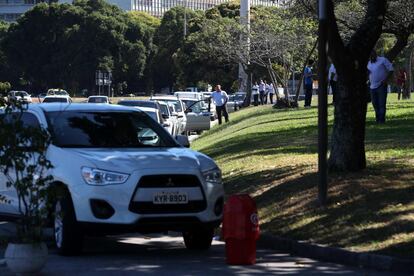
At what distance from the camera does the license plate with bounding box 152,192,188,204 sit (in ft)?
30.8

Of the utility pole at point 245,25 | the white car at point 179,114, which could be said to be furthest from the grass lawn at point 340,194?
the utility pole at point 245,25

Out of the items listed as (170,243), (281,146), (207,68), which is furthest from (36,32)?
(170,243)

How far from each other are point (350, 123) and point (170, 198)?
3874 millimetres

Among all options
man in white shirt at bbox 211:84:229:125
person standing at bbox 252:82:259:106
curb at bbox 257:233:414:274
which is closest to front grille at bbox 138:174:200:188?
curb at bbox 257:233:414:274

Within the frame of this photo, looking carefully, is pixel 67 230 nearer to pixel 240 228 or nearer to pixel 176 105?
pixel 240 228

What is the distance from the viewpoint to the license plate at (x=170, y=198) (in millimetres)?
9375

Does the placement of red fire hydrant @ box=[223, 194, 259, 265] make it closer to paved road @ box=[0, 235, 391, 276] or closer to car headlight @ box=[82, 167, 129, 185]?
paved road @ box=[0, 235, 391, 276]

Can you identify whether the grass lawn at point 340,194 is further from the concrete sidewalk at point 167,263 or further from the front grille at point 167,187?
the front grille at point 167,187

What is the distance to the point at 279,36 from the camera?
146 feet

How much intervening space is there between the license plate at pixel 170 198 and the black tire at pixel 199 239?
91 cm

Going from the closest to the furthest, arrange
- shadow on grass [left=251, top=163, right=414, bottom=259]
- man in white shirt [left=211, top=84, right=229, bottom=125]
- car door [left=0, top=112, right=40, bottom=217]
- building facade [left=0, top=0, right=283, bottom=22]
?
shadow on grass [left=251, top=163, right=414, bottom=259]
car door [left=0, top=112, right=40, bottom=217]
man in white shirt [left=211, top=84, right=229, bottom=125]
building facade [left=0, top=0, right=283, bottom=22]

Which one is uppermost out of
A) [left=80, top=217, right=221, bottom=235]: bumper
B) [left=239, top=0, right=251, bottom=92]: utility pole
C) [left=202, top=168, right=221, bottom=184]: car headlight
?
[left=239, top=0, right=251, bottom=92]: utility pole

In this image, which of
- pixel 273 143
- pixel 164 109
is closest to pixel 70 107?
pixel 273 143

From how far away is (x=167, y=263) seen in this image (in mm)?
9461
